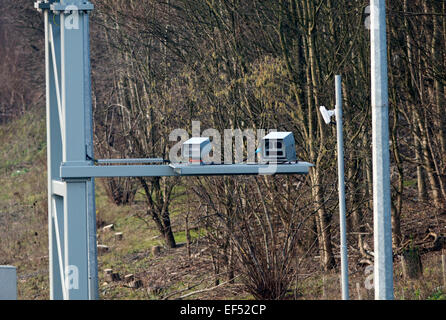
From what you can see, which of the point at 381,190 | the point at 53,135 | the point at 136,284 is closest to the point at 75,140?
the point at 53,135

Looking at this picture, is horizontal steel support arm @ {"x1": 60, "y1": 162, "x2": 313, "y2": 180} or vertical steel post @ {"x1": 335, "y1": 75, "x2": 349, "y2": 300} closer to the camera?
horizontal steel support arm @ {"x1": 60, "y1": 162, "x2": 313, "y2": 180}

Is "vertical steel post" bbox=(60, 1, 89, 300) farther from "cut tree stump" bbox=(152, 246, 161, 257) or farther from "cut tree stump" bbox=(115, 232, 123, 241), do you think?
"cut tree stump" bbox=(115, 232, 123, 241)

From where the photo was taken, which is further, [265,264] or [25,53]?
[25,53]

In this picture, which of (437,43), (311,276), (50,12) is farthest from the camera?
(437,43)

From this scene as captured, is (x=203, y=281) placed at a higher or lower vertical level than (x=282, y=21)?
lower

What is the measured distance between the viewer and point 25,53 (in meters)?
35.8

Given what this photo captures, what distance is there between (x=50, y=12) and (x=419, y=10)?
11.6 metres

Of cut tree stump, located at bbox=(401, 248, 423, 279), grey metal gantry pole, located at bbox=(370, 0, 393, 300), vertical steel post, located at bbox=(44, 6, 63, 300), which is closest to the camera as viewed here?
grey metal gantry pole, located at bbox=(370, 0, 393, 300)

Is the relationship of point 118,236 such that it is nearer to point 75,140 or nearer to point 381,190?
point 75,140

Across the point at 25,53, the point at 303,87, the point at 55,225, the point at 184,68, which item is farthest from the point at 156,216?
the point at 25,53

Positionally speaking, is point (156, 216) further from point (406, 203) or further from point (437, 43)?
point (437, 43)

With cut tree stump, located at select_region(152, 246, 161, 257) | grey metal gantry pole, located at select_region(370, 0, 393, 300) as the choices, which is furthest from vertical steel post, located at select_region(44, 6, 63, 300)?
cut tree stump, located at select_region(152, 246, 161, 257)

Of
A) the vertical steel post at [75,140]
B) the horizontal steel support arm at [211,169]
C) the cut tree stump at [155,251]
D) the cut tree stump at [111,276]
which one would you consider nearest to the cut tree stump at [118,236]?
the cut tree stump at [155,251]

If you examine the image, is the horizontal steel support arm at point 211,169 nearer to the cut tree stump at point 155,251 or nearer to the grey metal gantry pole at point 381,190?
the grey metal gantry pole at point 381,190
